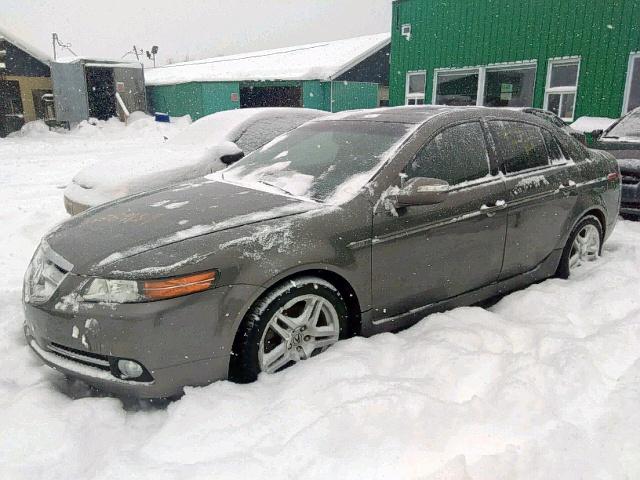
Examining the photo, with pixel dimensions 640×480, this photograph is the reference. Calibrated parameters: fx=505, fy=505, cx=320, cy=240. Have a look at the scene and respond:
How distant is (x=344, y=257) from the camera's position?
286cm

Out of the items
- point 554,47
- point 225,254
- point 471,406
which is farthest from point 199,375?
point 554,47

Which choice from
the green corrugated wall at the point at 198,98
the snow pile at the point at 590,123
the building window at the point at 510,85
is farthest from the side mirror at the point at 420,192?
the green corrugated wall at the point at 198,98

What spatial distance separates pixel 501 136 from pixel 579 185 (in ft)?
3.04

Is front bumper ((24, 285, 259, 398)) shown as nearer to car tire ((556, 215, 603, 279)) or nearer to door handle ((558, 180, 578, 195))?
door handle ((558, 180, 578, 195))

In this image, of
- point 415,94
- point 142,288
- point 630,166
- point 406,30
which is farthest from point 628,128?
point 406,30

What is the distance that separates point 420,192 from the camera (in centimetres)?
301

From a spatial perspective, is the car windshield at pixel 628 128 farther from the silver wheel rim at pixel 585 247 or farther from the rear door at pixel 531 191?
the rear door at pixel 531 191

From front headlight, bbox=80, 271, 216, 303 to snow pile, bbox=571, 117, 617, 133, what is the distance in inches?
408

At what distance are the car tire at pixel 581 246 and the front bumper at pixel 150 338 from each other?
2913 millimetres

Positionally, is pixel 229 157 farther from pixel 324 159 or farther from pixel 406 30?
pixel 406 30

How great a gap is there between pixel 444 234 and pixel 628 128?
5.67 meters

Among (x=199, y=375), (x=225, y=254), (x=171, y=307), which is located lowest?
(x=199, y=375)

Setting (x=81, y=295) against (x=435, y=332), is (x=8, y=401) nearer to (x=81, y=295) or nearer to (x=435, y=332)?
(x=81, y=295)

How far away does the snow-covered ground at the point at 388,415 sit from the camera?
2.18 meters
